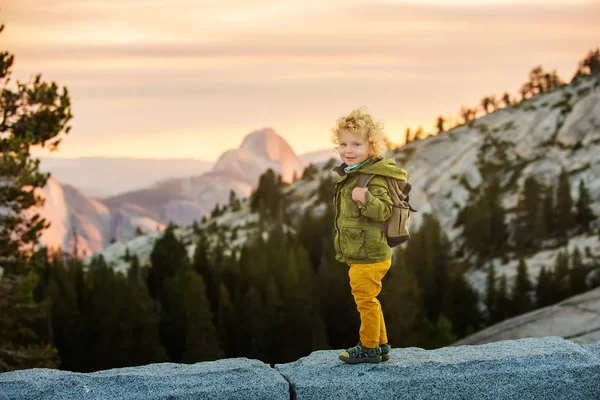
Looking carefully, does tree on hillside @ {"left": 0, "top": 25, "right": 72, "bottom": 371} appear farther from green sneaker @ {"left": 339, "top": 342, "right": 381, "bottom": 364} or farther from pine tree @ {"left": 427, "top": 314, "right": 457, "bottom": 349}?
pine tree @ {"left": 427, "top": 314, "right": 457, "bottom": 349}

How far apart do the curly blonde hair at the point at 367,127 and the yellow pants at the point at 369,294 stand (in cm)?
136

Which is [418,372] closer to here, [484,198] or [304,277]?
[304,277]

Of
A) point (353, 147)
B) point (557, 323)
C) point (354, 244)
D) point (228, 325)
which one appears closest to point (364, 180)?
point (353, 147)

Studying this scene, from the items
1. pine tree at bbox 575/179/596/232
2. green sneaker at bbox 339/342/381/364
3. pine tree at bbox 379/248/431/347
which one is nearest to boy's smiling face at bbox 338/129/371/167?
green sneaker at bbox 339/342/381/364

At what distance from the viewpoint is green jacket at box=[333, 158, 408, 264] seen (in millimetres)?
8961

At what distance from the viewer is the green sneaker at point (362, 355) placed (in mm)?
9199

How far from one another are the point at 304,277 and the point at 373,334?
203 feet

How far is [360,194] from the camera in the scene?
8844 millimetres

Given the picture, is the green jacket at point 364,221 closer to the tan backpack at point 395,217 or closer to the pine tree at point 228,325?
the tan backpack at point 395,217

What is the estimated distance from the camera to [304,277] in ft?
233

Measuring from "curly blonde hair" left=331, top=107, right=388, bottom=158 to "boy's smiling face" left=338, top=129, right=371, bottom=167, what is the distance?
48mm

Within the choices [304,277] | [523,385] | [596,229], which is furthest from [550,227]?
[523,385]

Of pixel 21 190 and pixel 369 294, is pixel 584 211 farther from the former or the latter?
pixel 369 294

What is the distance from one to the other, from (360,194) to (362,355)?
1.99 m
